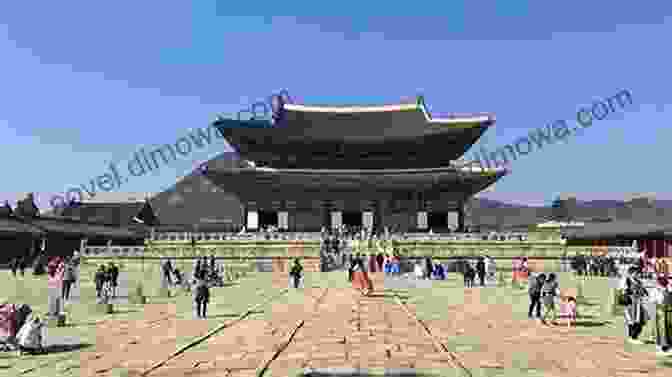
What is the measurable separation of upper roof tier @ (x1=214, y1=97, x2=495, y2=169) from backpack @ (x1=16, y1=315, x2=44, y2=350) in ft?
125

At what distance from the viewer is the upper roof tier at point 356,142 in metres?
47.4

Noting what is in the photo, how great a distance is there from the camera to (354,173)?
44.8m

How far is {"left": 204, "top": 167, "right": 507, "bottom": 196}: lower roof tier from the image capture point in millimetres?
43562

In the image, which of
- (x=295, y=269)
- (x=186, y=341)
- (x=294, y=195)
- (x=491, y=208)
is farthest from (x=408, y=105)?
(x=491, y=208)

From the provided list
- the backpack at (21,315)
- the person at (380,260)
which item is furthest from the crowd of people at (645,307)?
the person at (380,260)

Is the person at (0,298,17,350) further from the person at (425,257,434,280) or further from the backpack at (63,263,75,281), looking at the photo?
the person at (425,257,434,280)

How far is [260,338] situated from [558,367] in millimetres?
5503

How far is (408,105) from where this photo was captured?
5319 cm

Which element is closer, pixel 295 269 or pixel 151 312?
pixel 151 312

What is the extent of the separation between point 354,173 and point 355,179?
3.47 feet

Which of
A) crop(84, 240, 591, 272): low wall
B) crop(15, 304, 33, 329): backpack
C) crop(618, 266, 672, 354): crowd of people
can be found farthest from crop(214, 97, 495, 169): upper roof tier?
crop(15, 304, 33, 329): backpack

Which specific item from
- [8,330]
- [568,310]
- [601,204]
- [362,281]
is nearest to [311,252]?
[362,281]

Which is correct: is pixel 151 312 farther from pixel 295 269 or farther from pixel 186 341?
pixel 295 269

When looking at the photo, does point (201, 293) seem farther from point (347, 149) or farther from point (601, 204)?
point (601, 204)
